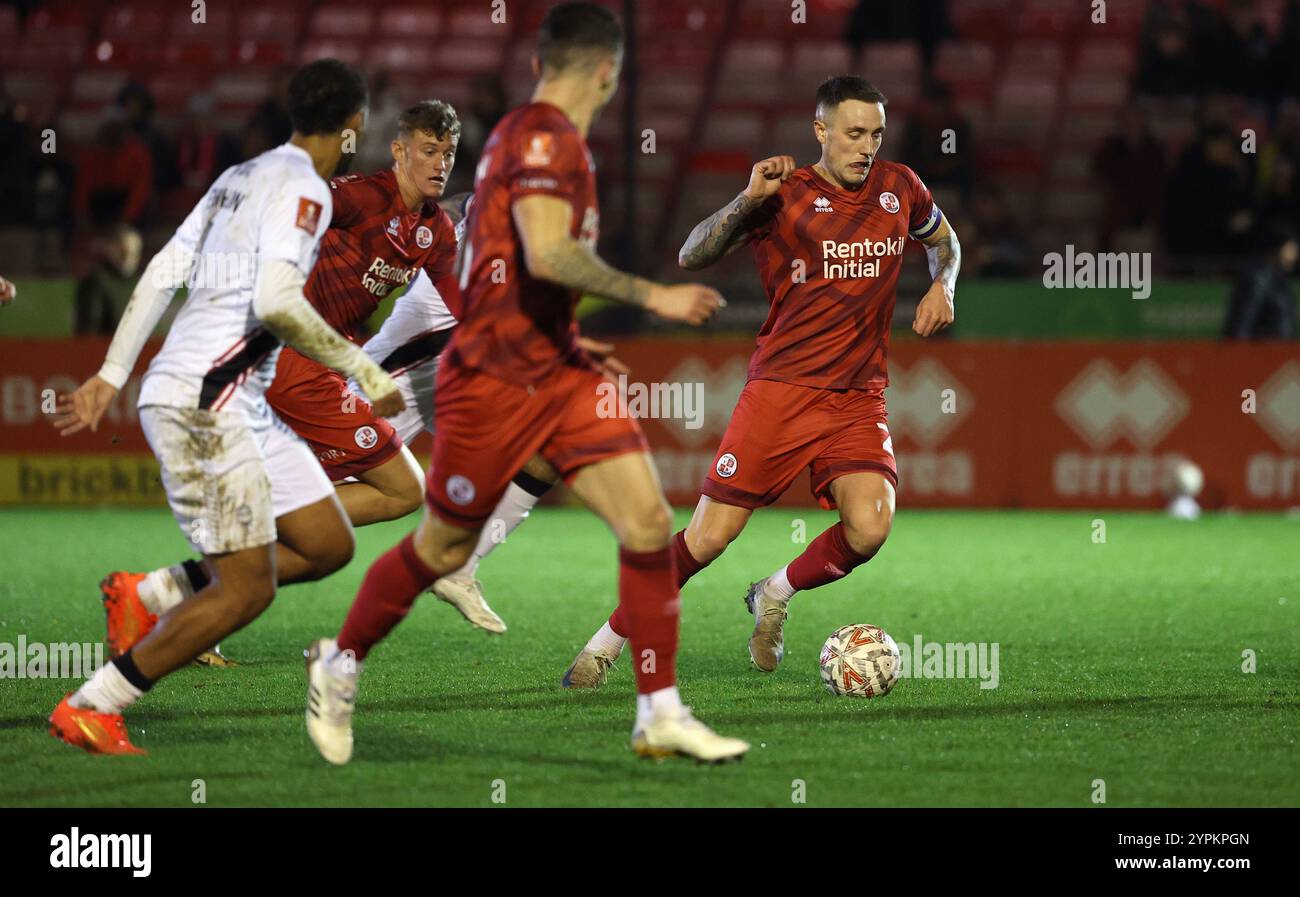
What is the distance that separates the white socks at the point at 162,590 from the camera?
679cm

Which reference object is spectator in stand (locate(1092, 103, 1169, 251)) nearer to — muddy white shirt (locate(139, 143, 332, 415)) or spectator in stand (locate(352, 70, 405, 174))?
spectator in stand (locate(352, 70, 405, 174))

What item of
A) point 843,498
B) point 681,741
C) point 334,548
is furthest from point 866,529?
point 334,548

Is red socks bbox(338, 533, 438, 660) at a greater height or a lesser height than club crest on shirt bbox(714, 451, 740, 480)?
lesser

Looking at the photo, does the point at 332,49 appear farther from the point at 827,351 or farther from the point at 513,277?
the point at 513,277

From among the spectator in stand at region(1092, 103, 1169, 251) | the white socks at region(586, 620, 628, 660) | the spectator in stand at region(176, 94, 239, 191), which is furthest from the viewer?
the spectator in stand at region(176, 94, 239, 191)

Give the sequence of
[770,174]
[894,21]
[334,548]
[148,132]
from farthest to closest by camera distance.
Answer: [894,21] → [148,132] → [770,174] → [334,548]

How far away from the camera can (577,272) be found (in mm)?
5094

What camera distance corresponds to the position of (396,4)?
73.9ft

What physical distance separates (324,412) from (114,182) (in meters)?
10.3

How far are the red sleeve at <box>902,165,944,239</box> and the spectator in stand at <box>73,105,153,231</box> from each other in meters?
11.3

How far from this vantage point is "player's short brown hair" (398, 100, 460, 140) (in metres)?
7.57

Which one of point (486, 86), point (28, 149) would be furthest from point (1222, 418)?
point (28, 149)

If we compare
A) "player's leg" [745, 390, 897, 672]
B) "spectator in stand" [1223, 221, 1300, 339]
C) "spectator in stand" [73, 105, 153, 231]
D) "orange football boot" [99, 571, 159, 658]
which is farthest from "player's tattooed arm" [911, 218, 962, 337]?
"spectator in stand" [73, 105, 153, 231]

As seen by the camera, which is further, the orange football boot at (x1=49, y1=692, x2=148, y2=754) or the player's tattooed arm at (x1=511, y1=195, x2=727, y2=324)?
the orange football boot at (x1=49, y1=692, x2=148, y2=754)
